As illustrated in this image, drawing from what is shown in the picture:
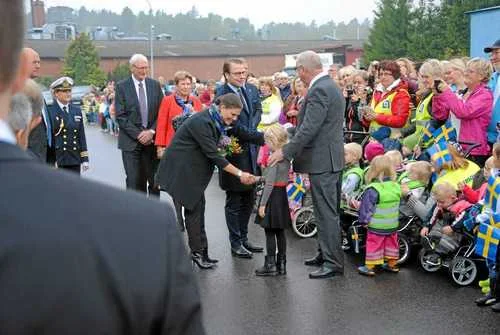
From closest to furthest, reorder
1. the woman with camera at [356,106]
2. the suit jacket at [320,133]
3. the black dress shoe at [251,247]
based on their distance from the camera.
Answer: the suit jacket at [320,133] < the black dress shoe at [251,247] < the woman with camera at [356,106]

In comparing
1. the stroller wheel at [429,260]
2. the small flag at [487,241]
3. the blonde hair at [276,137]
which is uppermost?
the blonde hair at [276,137]

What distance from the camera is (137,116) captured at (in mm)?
9172

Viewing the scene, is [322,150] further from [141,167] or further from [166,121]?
[141,167]

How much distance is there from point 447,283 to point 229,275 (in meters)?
2.02

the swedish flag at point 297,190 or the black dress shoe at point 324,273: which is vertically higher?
the swedish flag at point 297,190

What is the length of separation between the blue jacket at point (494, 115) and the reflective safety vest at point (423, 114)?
943 millimetres

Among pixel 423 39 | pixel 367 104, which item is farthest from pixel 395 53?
pixel 367 104

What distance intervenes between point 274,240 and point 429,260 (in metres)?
1.45

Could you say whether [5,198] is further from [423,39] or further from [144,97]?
[423,39]

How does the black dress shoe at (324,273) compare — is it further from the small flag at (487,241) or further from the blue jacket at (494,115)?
the blue jacket at (494,115)

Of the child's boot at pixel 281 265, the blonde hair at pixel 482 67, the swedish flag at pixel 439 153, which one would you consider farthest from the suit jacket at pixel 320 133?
the blonde hair at pixel 482 67

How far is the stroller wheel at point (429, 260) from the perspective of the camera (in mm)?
6934

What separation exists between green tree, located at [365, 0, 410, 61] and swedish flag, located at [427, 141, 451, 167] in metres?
54.9

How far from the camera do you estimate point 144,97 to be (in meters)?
9.18
